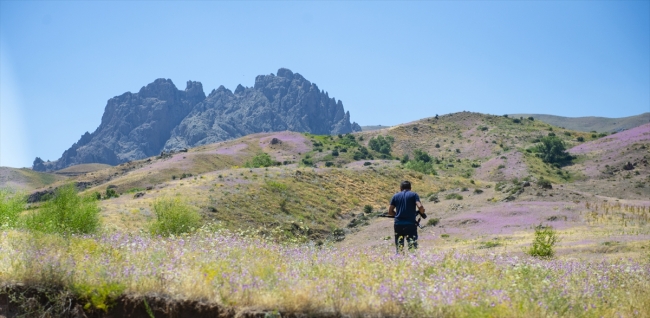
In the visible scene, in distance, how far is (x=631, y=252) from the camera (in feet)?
62.4

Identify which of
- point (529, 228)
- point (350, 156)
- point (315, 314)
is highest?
point (350, 156)

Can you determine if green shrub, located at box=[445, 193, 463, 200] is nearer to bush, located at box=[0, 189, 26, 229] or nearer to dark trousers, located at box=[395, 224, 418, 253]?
bush, located at box=[0, 189, 26, 229]

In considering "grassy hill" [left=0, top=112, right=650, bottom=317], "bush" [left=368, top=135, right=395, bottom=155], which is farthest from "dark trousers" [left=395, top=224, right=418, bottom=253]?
"bush" [left=368, top=135, right=395, bottom=155]

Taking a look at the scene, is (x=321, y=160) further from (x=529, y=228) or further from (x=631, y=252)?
(x=631, y=252)

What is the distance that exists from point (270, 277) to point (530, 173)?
70504 millimetres

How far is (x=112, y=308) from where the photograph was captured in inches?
286

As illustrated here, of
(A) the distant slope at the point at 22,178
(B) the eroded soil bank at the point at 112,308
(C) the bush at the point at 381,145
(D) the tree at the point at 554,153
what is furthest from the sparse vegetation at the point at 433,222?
(A) the distant slope at the point at 22,178

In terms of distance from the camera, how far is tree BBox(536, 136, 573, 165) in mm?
79188

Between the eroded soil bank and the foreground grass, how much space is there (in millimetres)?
119

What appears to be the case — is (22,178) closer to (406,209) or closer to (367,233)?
(367,233)

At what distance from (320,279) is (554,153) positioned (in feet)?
268

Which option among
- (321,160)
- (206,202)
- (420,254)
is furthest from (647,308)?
(321,160)

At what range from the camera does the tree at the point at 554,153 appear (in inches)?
3118

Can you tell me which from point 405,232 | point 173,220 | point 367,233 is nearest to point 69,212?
point 173,220
